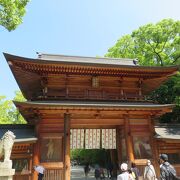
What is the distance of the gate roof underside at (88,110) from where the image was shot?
1291cm

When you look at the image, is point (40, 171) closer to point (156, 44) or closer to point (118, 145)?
point (118, 145)

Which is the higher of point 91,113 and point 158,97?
point 158,97

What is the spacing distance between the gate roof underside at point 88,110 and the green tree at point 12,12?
13.4 feet

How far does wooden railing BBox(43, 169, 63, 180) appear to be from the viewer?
1275cm

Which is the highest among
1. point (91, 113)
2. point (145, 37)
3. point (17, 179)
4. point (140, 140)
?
point (145, 37)

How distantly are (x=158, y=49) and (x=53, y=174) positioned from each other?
72.6 feet

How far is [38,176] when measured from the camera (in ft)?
40.3

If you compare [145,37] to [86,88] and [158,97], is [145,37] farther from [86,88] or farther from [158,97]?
[86,88]

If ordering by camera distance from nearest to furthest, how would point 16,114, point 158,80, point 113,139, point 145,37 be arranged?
point 113,139 → point 158,80 → point 145,37 → point 16,114

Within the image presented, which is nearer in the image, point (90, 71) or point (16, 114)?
point (90, 71)

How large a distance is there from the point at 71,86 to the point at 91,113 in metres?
2.86

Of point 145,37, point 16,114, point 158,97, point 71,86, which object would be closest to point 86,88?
point 71,86

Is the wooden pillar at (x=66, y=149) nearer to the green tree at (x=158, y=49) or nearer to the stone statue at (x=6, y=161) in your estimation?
the stone statue at (x=6, y=161)

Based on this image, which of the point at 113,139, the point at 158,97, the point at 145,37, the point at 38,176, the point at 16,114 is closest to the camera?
the point at 38,176
